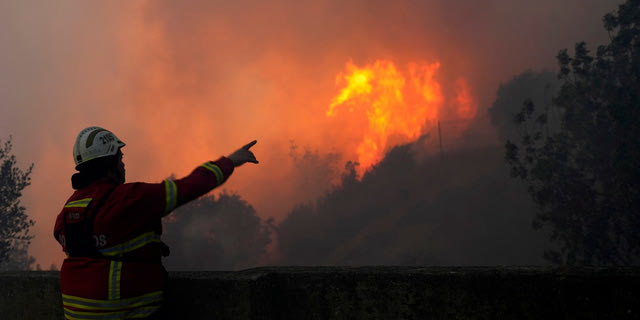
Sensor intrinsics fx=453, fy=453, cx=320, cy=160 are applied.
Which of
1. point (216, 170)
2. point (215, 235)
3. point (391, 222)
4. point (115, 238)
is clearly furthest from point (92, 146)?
point (391, 222)

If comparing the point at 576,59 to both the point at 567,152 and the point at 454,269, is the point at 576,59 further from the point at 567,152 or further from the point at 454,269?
the point at 454,269

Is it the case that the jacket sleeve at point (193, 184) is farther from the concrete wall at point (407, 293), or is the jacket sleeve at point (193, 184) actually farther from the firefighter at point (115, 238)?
the concrete wall at point (407, 293)

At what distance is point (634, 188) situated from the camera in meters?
24.1

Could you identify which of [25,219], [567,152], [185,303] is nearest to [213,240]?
[25,219]

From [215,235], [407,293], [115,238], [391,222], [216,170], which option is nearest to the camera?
[115,238]

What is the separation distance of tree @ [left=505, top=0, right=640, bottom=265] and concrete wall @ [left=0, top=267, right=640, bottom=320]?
26.1 m

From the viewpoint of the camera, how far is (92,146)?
2580 millimetres

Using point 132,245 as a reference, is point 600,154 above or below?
above

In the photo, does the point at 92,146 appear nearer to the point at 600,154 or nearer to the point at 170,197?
the point at 170,197

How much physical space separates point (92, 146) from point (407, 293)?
6.71 ft

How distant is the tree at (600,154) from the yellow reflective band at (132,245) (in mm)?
27105

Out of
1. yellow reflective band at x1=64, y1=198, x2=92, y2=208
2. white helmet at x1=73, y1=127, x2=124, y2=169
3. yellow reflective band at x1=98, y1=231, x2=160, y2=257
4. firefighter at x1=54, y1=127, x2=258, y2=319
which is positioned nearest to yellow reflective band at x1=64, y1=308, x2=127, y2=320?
firefighter at x1=54, y1=127, x2=258, y2=319

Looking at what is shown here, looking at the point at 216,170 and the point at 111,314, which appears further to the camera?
the point at 216,170

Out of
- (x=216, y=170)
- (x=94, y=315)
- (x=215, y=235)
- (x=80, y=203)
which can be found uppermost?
(x=215, y=235)
